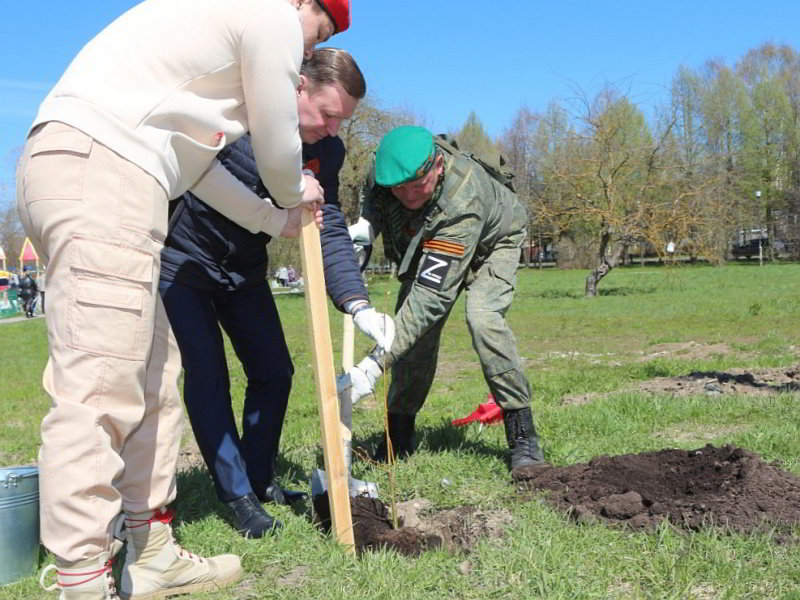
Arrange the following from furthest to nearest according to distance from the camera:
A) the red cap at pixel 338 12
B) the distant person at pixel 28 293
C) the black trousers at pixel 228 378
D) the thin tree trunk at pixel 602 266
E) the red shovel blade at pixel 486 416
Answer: the distant person at pixel 28 293 → the thin tree trunk at pixel 602 266 → the red shovel blade at pixel 486 416 → the black trousers at pixel 228 378 → the red cap at pixel 338 12

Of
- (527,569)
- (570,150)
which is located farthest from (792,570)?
(570,150)

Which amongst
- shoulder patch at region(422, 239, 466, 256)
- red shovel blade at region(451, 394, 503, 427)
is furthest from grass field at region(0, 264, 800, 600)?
shoulder patch at region(422, 239, 466, 256)

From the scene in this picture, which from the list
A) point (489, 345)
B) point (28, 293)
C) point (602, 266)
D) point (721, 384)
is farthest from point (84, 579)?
point (28, 293)

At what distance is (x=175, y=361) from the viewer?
9.32ft

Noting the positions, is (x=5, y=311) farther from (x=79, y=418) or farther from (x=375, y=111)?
(x=79, y=418)

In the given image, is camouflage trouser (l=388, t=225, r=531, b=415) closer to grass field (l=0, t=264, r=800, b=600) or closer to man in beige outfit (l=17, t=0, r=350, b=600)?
grass field (l=0, t=264, r=800, b=600)

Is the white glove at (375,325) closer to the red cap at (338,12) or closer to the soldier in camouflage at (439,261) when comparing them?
the soldier in camouflage at (439,261)

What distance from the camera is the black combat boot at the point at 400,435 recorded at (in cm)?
468

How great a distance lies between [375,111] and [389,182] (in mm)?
22799

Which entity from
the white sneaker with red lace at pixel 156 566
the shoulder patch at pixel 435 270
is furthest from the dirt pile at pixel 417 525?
the shoulder patch at pixel 435 270

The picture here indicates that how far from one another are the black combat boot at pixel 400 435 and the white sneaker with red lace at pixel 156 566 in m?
1.89

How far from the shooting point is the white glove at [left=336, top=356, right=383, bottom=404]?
3.48m

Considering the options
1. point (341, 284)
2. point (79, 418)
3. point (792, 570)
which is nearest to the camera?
point (79, 418)

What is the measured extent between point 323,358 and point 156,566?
3.03 ft
